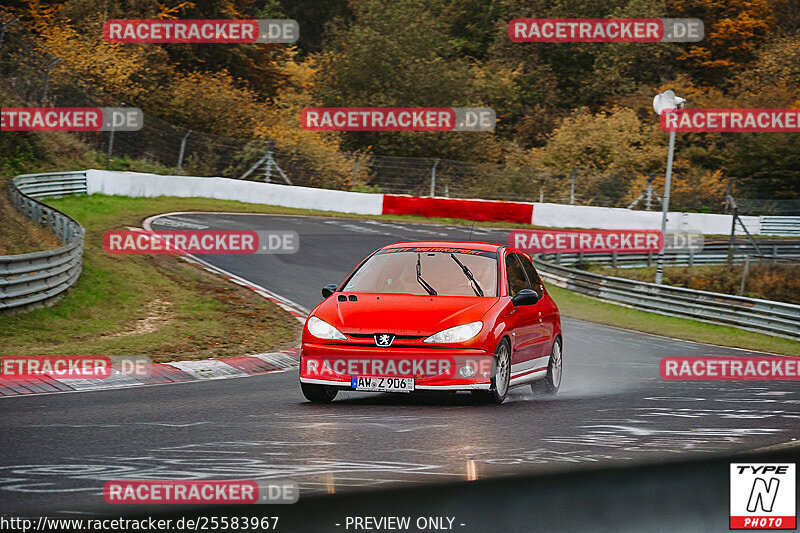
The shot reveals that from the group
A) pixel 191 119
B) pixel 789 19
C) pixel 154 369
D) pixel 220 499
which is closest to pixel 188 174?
pixel 191 119

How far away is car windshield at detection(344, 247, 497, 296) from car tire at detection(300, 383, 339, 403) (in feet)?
3.75

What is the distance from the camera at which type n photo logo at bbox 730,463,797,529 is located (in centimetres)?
304

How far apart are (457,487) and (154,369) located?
10117mm

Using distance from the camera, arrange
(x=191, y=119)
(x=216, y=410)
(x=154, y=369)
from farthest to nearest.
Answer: (x=191, y=119), (x=154, y=369), (x=216, y=410)

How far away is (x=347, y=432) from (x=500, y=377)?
2223 millimetres

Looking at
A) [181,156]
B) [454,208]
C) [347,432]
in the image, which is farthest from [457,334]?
[181,156]

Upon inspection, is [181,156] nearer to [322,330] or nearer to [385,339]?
[322,330]

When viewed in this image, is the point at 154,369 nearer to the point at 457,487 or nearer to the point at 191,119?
the point at 457,487

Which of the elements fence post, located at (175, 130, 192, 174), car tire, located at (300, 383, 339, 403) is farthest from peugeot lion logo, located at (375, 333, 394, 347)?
fence post, located at (175, 130, 192, 174)

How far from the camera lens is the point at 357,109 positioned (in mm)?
54219

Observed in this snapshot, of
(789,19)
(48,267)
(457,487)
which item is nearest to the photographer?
(457,487)

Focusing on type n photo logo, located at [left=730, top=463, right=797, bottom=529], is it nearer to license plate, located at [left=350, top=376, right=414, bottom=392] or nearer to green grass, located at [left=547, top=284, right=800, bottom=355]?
license plate, located at [left=350, top=376, right=414, bottom=392]

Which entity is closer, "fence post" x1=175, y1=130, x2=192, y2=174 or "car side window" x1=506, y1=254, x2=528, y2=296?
"car side window" x1=506, y1=254, x2=528, y2=296

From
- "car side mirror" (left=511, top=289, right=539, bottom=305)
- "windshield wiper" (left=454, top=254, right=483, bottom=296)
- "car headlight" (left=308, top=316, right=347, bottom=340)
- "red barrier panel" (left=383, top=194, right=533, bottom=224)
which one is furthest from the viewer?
"red barrier panel" (left=383, top=194, right=533, bottom=224)
